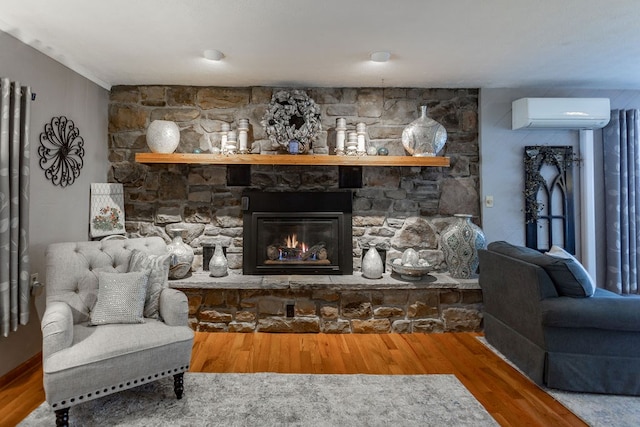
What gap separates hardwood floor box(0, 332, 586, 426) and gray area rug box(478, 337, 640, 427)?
Result: 6 cm

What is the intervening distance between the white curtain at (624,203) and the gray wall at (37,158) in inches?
194

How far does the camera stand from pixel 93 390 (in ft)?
6.08

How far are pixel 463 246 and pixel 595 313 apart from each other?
129 centimetres

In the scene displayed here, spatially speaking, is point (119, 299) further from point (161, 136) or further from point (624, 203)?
point (624, 203)

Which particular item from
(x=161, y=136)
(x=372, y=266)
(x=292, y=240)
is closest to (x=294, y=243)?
(x=292, y=240)

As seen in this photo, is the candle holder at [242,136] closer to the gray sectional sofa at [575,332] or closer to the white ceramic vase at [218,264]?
the white ceramic vase at [218,264]

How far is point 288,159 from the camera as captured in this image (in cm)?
335

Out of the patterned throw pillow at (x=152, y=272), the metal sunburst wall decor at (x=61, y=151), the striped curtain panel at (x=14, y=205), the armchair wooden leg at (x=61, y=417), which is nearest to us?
the armchair wooden leg at (x=61, y=417)

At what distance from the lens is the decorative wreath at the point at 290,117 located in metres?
3.45

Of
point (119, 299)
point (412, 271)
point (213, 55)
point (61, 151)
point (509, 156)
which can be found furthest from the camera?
point (509, 156)

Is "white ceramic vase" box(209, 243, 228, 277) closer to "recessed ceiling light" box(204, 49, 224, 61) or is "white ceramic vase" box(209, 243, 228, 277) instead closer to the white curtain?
"recessed ceiling light" box(204, 49, 224, 61)

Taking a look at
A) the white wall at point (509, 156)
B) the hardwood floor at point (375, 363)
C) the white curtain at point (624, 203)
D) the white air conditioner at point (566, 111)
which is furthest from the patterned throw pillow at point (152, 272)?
the white curtain at point (624, 203)

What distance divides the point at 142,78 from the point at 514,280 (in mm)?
3603

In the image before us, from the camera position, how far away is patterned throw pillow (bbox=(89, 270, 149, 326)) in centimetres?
219
